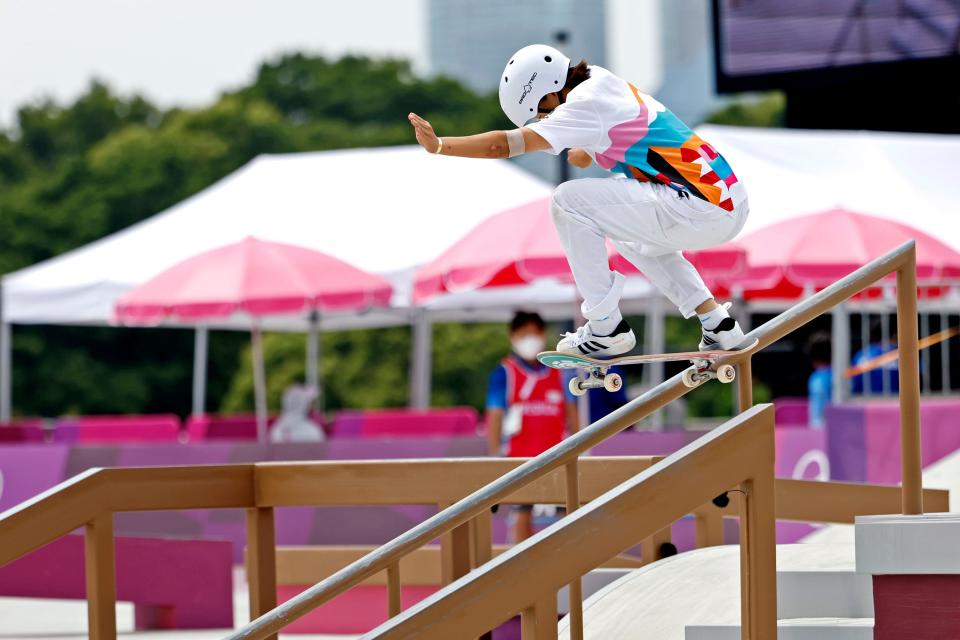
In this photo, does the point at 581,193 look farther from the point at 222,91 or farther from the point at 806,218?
the point at 222,91

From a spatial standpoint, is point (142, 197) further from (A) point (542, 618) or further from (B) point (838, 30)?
(A) point (542, 618)

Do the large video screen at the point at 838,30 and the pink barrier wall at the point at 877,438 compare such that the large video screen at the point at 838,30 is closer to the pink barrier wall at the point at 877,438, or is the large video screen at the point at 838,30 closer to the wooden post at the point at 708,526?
the pink barrier wall at the point at 877,438

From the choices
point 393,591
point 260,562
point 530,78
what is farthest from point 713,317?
point 260,562

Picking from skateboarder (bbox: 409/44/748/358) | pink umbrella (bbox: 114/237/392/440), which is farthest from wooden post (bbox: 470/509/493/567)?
pink umbrella (bbox: 114/237/392/440)

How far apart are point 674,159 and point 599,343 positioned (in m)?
0.81

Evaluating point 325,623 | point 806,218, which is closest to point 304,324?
point 806,218

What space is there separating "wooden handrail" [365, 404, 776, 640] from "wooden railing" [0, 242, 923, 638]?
0.15 ft

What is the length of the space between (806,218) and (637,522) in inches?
Result: 405

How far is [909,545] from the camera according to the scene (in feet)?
16.5

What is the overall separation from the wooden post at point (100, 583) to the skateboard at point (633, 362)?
6.47 feet

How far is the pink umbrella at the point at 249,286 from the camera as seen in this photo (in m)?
15.3

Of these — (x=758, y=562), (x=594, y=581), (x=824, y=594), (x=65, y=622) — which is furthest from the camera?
(x=65, y=622)

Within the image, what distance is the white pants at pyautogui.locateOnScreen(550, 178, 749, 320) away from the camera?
20.2 ft

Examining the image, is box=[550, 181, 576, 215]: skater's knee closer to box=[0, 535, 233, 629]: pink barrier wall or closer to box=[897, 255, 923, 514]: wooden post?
box=[897, 255, 923, 514]: wooden post
